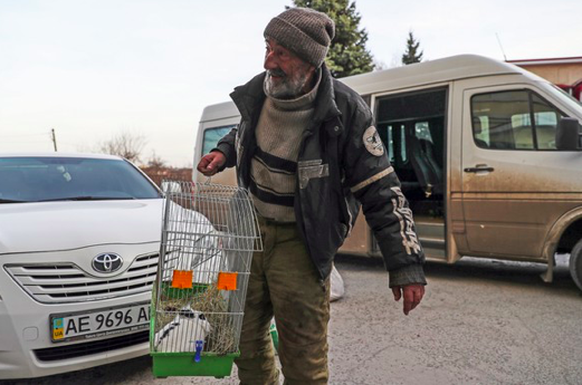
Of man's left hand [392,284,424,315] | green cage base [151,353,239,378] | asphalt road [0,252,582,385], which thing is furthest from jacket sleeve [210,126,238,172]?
asphalt road [0,252,582,385]

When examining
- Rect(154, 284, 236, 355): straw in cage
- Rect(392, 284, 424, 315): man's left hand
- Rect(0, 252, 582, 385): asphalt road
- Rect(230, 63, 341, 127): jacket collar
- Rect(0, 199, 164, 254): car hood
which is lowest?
Rect(0, 252, 582, 385): asphalt road

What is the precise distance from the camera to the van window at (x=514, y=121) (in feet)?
16.3

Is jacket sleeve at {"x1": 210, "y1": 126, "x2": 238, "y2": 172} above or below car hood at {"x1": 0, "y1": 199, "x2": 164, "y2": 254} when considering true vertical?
above

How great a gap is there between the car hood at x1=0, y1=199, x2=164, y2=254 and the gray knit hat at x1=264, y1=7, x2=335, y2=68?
5.62ft

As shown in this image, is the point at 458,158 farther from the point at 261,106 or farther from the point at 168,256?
the point at 168,256

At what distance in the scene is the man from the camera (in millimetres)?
2006

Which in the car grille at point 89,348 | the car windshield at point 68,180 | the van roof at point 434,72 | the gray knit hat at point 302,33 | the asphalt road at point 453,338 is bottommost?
the asphalt road at point 453,338

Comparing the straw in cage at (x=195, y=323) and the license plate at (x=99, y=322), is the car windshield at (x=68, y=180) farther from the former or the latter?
the straw in cage at (x=195, y=323)

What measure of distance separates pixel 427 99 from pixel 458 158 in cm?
102

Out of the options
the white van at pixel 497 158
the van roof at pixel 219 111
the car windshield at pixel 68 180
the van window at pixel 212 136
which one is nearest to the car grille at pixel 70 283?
the car windshield at pixel 68 180

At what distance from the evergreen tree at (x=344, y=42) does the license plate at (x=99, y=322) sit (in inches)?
740

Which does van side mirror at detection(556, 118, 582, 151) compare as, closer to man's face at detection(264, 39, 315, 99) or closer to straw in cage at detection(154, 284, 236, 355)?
man's face at detection(264, 39, 315, 99)

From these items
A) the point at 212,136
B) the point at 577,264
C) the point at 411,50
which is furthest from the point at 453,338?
the point at 411,50

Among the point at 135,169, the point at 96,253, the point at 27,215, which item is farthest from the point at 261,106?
the point at 135,169
